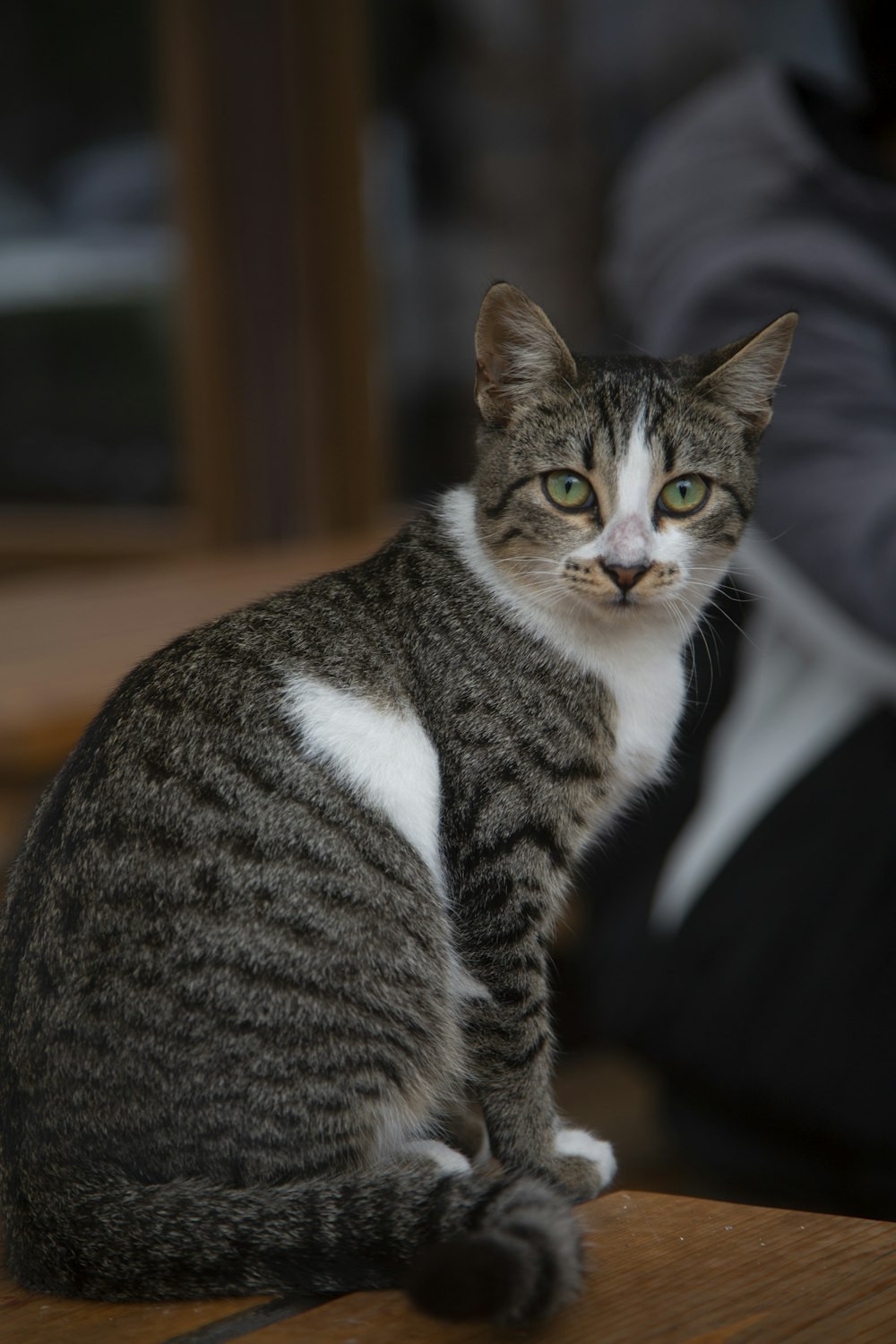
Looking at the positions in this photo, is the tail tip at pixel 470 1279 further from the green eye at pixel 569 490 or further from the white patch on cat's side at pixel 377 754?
the green eye at pixel 569 490

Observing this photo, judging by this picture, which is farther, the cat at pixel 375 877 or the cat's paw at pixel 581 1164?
the cat's paw at pixel 581 1164

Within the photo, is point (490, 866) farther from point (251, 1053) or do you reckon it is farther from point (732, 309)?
point (732, 309)

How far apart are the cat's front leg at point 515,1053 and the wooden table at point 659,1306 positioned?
0.26ft

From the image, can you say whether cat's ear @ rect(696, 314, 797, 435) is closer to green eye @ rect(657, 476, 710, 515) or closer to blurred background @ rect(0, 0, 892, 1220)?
green eye @ rect(657, 476, 710, 515)

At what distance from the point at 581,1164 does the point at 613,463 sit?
564mm

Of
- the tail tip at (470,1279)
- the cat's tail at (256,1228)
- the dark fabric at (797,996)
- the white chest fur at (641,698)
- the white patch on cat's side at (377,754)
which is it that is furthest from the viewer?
the dark fabric at (797,996)

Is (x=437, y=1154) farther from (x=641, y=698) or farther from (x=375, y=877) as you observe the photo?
(x=641, y=698)

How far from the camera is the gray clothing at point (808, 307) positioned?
6.49 ft

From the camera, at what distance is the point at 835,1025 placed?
6.38 feet

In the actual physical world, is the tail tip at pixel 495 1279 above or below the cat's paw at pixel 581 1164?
above

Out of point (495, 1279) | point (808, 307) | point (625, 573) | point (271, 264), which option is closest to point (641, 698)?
point (625, 573)

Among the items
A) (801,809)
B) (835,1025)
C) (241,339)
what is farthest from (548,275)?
(835,1025)

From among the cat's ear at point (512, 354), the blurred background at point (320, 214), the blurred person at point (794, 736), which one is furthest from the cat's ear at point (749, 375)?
the blurred background at point (320, 214)

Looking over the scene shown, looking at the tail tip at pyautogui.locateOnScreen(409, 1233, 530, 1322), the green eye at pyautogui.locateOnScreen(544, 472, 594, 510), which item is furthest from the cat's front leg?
the green eye at pyautogui.locateOnScreen(544, 472, 594, 510)
